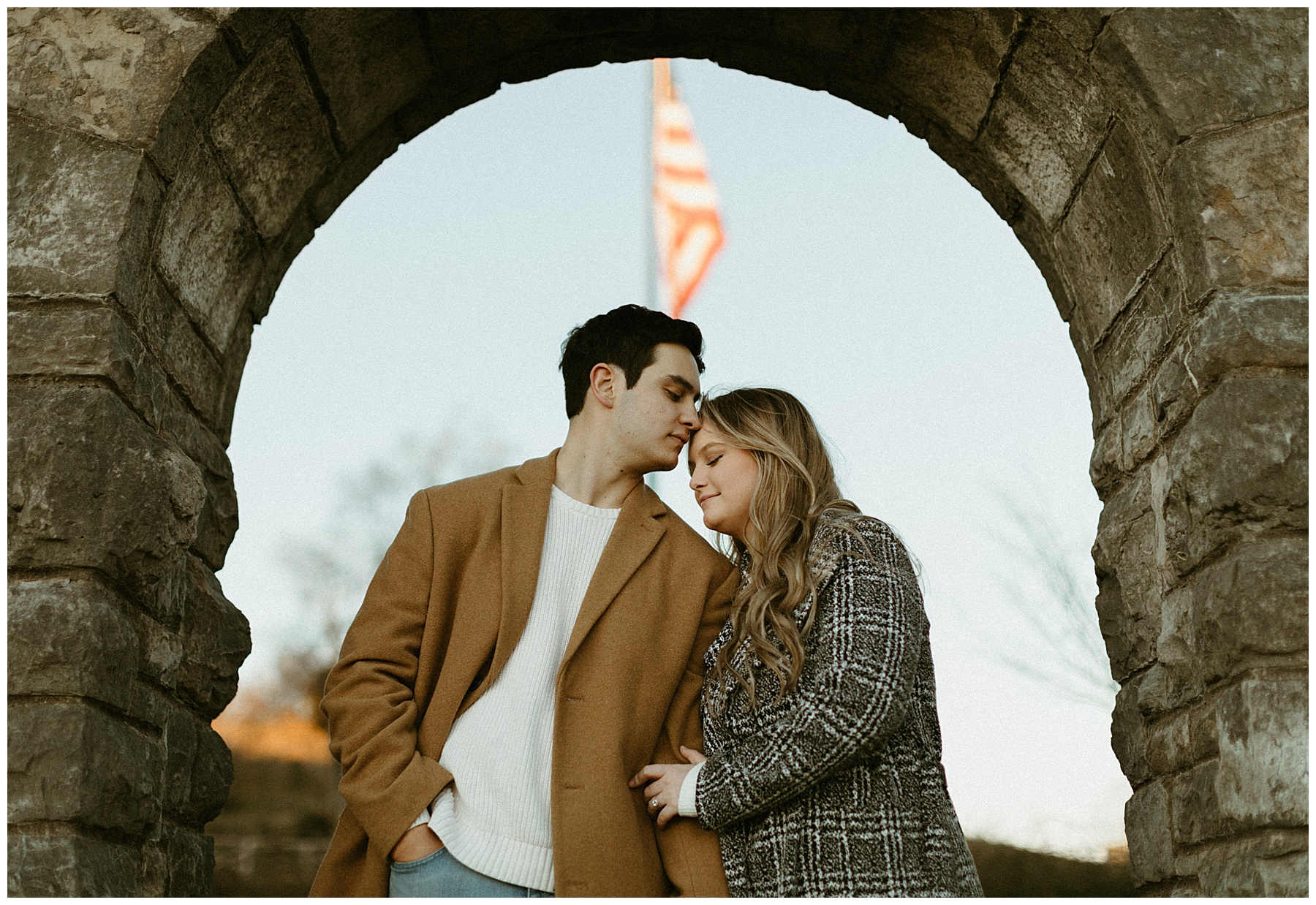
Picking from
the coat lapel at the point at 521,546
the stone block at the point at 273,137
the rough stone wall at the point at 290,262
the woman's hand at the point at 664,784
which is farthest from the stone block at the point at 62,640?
the stone block at the point at 273,137

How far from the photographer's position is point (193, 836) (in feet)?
8.18

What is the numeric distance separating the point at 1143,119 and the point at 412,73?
1.88m

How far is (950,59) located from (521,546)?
66.5 inches

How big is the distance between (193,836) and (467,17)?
213 centimetres

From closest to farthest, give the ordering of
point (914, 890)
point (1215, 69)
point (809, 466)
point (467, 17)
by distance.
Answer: point (914, 890), point (1215, 69), point (809, 466), point (467, 17)

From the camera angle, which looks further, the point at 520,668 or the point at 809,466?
the point at 809,466

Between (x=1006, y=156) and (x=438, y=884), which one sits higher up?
(x=1006, y=156)

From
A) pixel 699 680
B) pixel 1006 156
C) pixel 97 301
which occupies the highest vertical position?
pixel 1006 156

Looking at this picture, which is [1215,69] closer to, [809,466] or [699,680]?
[809,466]

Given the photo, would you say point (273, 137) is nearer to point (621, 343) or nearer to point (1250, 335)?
point (621, 343)

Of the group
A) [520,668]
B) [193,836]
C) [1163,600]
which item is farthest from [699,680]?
[193,836]

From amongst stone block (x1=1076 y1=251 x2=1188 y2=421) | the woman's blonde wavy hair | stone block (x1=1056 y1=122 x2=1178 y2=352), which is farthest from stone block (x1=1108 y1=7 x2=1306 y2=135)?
the woman's blonde wavy hair

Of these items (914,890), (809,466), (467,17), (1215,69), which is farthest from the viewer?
(467,17)

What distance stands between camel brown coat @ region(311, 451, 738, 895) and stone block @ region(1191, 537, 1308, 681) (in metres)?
1.02
